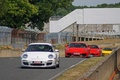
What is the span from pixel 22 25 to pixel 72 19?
23.9 m

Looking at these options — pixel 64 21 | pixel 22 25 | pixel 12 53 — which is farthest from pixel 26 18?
pixel 64 21

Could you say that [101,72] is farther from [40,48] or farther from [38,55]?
[40,48]

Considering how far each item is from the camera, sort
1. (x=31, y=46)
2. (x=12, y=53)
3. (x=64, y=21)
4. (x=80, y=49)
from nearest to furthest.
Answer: (x=31, y=46) < (x=80, y=49) < (x=12, y=53) < (x=64, y=21)

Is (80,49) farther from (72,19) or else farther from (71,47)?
(72,19)

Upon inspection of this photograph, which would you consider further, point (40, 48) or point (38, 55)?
point (40, 48)

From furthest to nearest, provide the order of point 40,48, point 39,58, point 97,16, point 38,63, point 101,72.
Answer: point 97,16 → point 40,48 → point 38,63 → point 39,58 → point 101,72

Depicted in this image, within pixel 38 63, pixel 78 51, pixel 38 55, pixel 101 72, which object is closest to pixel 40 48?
pixel 38 55

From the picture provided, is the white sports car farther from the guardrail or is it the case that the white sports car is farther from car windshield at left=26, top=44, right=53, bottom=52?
the guardrail

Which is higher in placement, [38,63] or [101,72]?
[101,72]

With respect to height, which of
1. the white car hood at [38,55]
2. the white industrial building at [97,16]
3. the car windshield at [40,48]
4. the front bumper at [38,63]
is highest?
the white industrial building at [97,16]

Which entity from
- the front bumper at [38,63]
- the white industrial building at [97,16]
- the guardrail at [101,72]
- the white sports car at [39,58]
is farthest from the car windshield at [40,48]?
the white industrial building at [97,16]

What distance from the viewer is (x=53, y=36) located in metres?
79.4

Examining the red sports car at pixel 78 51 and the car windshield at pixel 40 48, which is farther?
the red sports car at pixel 78 51

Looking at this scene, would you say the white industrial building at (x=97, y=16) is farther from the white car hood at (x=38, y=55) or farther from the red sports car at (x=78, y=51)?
the white car hood at (x=38, y=55)
